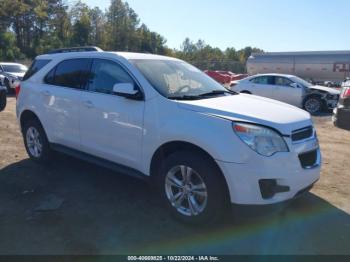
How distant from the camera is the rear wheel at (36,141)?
20.1 feet

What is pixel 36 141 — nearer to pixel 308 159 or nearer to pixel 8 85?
pixel 308 159

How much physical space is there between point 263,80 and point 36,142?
1153 centimetres

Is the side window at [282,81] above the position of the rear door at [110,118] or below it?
above

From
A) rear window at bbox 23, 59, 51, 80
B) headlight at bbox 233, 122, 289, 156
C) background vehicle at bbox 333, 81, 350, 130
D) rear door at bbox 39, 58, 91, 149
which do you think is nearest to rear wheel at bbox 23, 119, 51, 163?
rear door at bbox 39, 58, 91, 149

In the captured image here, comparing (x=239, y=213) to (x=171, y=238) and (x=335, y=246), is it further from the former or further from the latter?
(x=335, y=246)

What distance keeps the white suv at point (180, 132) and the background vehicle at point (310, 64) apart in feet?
81.2

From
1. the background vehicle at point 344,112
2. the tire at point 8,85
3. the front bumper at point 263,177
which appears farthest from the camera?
the tire at point 8,85

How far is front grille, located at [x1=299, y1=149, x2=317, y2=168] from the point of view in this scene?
13.1 feet

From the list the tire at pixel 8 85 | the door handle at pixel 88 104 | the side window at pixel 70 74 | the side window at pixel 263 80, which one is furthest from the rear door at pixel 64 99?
the tire at pixel 8 85

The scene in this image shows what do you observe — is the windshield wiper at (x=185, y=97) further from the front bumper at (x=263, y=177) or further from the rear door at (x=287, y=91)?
the rear door at (x=287, y=91)

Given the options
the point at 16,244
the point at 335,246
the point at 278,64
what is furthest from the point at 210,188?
the point at 278,64

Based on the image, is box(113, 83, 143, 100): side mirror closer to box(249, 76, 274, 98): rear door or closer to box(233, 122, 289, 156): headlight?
box(233, 122, 289, 156): headlight

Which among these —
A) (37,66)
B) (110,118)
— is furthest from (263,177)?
(37,66)

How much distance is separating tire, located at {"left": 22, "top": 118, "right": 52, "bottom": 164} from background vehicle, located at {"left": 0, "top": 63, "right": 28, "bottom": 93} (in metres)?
11.9
